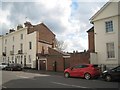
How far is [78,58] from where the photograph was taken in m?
32.6

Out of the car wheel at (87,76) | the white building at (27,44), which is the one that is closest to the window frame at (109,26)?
the car wheel at (87,76)

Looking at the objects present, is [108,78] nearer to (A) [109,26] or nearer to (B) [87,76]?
(B) [87,76]

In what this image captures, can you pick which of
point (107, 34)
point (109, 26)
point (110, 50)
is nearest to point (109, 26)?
point (109, 26)

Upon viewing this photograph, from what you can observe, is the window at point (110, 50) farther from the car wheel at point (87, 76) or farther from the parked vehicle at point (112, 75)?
the parked vehicle at point (112, 75)

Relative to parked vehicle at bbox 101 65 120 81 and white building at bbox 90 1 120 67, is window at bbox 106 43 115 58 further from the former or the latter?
parked vehicle at bbox 101 65 120 81

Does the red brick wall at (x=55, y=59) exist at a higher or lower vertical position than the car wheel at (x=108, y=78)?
higher

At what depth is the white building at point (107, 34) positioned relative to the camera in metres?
27.4

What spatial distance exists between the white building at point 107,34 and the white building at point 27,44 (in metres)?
18.1

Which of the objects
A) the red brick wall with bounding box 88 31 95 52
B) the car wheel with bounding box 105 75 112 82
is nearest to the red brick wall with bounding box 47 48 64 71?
the red brick wall with bounding box 88 31 95 52

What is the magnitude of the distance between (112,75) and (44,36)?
31.2 meters

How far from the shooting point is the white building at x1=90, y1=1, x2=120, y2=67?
1079 inches

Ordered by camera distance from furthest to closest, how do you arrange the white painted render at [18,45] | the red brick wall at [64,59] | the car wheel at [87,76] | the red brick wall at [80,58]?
the white painted render at [18,45] < the red brick wall at [64,59] < the red brick wall at [80,58] < the car wheel at [87,76]

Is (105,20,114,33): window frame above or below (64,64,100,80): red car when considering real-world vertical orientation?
above

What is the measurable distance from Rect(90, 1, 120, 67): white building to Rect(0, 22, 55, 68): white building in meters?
18.1
